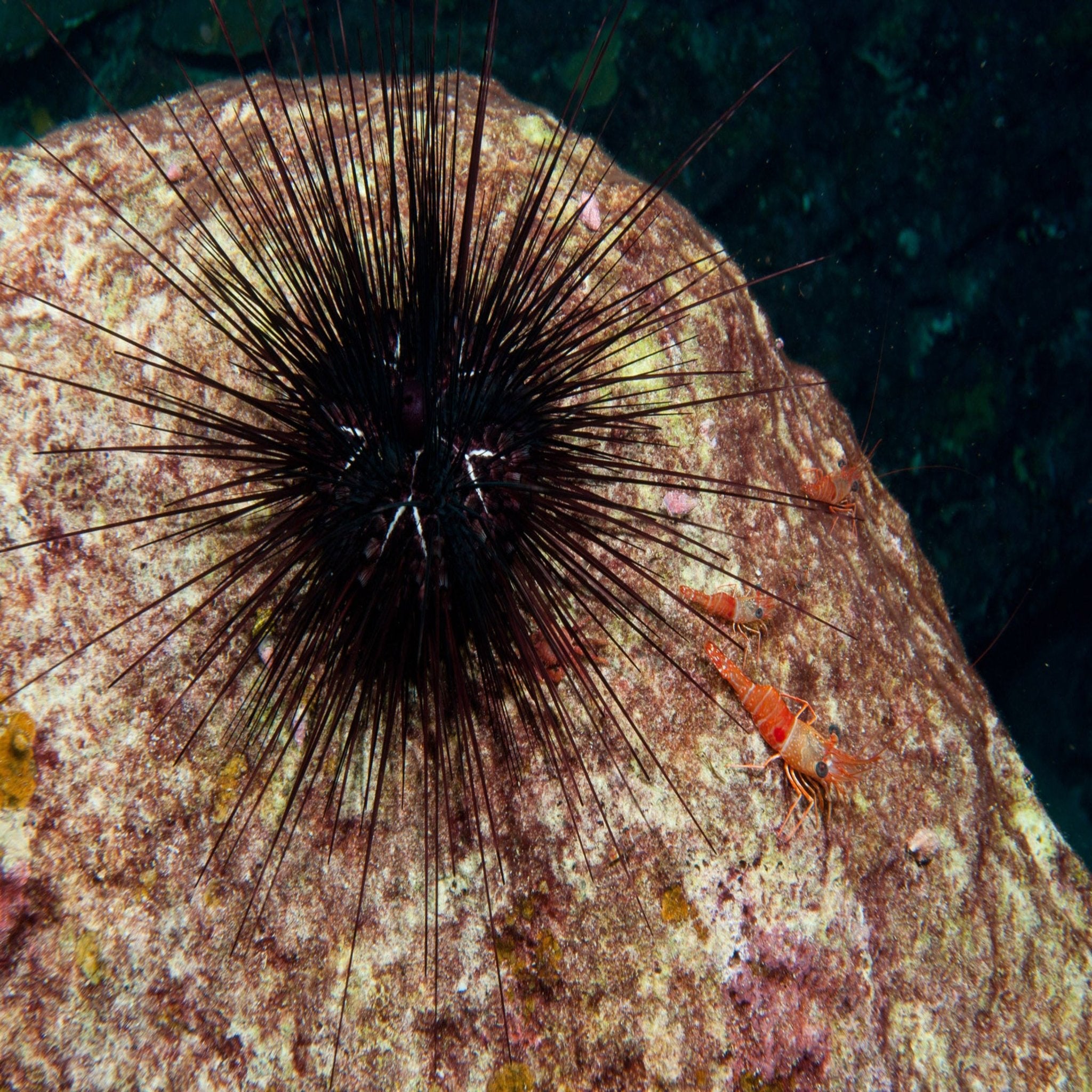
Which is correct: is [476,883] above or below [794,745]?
below

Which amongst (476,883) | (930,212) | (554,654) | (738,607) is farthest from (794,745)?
(930,212)

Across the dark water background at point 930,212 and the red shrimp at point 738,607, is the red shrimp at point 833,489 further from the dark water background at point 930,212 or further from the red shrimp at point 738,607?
the dark water background at point 930,212

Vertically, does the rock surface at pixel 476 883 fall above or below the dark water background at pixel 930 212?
below

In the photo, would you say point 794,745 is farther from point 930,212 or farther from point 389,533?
point 930,212

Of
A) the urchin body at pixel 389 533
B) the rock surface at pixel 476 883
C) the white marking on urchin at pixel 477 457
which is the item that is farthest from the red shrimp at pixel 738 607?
the white marking on urchin at pixel 477 457

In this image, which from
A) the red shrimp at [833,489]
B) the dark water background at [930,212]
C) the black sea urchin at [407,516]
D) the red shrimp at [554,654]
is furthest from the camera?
the dark water background at [930,212]

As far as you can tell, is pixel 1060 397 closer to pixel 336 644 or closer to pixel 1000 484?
pixel 1000 484

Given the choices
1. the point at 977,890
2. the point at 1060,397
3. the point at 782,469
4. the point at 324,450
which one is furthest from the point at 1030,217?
the point at 324,450
